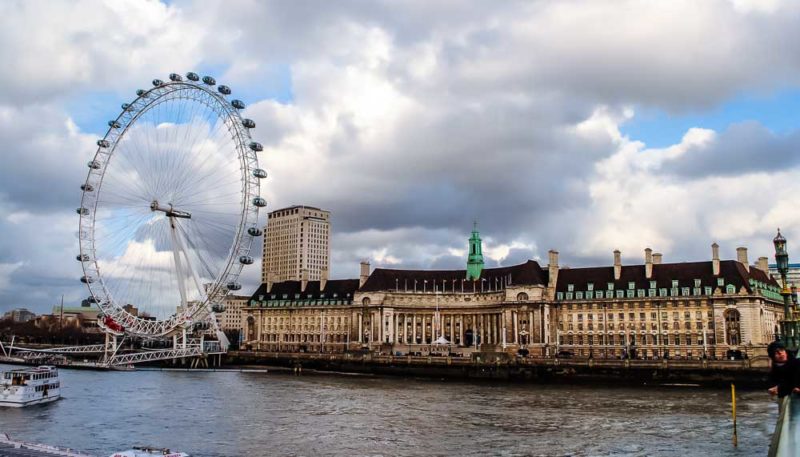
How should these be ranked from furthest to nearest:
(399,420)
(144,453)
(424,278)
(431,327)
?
(424,278)
(431,327)
(399,420)
(144,453)

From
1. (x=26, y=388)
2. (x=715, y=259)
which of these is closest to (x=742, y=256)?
(x=715, y=259)

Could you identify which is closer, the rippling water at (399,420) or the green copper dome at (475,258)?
the rippling water at (399,420)

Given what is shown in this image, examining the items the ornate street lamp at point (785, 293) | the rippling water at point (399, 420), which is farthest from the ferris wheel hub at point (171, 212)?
the ornate street lamp at point (785, 293)

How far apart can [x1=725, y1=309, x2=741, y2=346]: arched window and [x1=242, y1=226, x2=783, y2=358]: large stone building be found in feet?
0.46

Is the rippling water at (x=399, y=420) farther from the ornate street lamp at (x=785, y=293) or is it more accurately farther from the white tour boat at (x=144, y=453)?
the ornate street lamp at (x=785, y=293)

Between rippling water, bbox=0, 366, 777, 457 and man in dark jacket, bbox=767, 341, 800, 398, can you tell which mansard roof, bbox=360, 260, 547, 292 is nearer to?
rippling water, bbox=0, 366, 777, 457

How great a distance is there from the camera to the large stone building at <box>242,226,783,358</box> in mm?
99312

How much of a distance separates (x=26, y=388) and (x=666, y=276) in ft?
280

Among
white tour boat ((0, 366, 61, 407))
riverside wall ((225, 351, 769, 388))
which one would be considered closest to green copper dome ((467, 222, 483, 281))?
riverside wall ((225, 351, 769, 388))

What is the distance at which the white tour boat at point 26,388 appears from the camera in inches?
2179

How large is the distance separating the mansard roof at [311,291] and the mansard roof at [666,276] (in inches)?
1605

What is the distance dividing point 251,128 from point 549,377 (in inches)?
1851

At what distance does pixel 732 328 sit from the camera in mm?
97438

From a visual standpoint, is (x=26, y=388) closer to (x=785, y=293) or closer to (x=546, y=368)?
(x=785, y=293)
